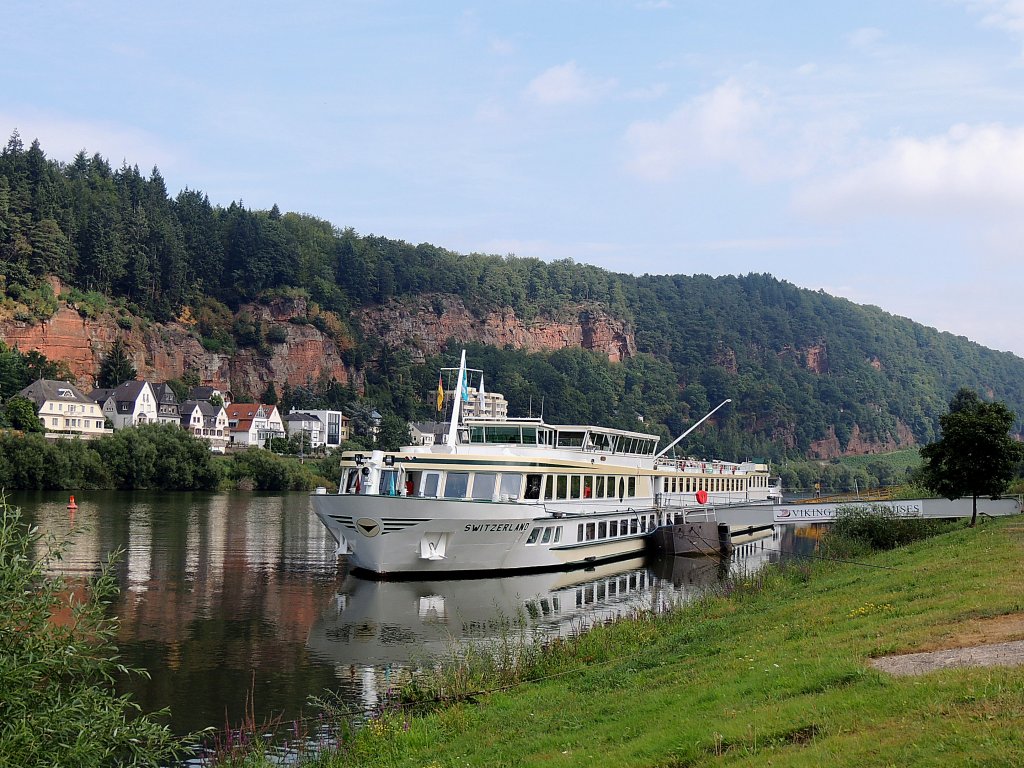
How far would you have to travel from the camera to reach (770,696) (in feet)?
42.1

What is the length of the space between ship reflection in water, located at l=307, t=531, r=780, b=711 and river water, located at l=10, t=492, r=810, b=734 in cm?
6

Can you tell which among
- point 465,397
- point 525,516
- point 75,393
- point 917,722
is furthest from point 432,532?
point 75,393

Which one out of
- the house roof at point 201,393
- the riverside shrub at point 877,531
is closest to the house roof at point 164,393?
the house roof at point 201,393

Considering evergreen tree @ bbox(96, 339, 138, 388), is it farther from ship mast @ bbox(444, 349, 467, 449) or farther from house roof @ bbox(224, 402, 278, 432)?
ship mast @ bbox(444, 349, 467, 449)

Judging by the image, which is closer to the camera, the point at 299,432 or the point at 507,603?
the point at 507,603

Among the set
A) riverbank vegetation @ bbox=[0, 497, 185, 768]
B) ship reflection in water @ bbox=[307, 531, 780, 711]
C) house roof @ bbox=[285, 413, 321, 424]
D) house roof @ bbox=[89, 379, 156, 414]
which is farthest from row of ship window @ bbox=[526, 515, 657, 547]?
house roof @ bbox=[285, 413, 321, 424]

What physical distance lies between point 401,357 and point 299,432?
46.8 m

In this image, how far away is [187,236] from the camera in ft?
575

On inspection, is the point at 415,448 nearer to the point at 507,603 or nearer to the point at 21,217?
the point at 507,603

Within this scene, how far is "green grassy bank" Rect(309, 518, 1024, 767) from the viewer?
1024cm

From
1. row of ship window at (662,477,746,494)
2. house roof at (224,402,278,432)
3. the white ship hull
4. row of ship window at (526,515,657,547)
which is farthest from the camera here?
house roof at (224,402,278,432)

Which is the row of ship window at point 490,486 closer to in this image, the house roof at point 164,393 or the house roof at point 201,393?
the house roof at point 164,393

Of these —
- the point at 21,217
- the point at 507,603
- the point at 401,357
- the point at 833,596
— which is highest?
the point at 21,217

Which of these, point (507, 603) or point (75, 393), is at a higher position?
point (75, 393)
